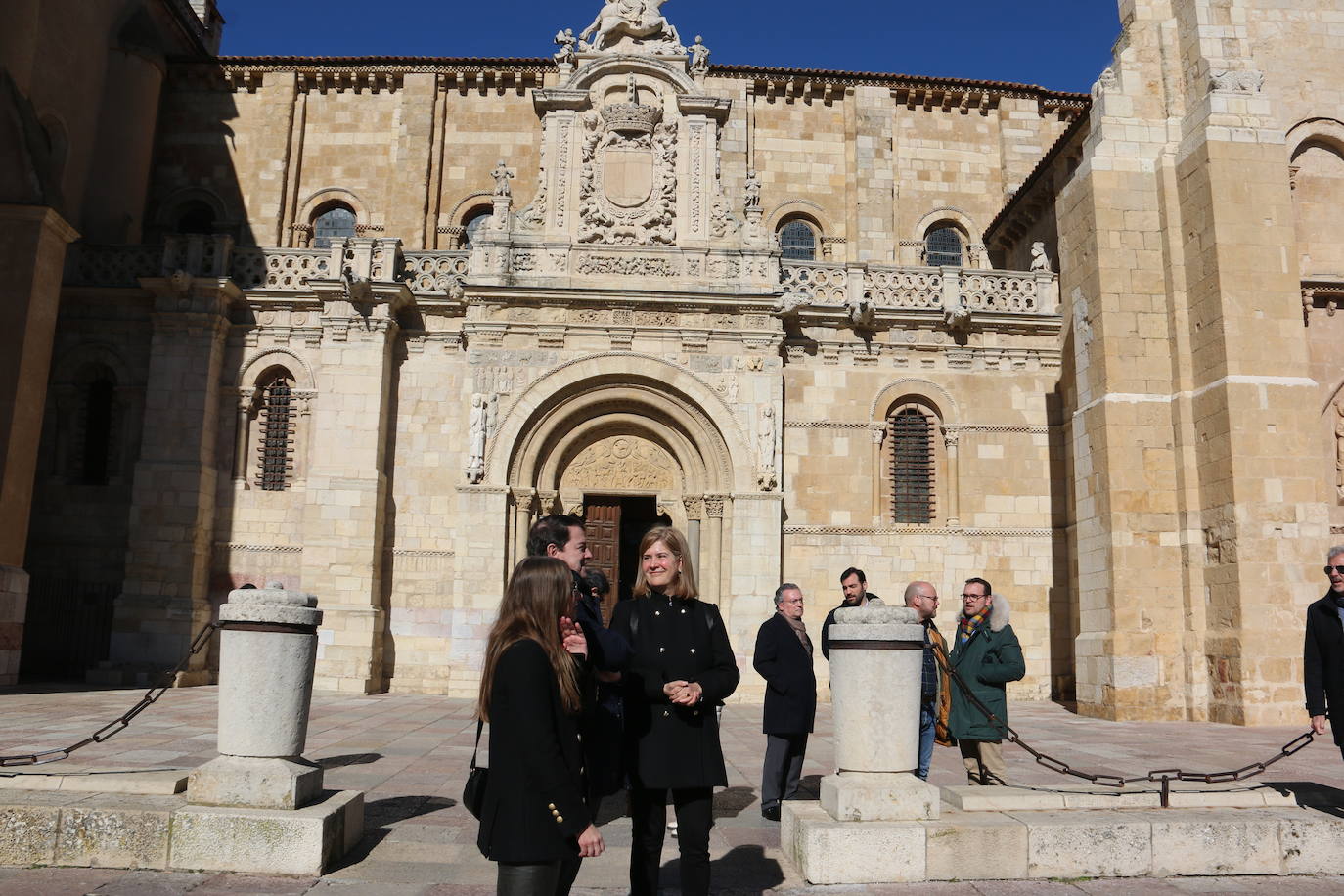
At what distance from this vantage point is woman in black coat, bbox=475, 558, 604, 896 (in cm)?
396

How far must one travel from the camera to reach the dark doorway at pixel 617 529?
18.9 metres

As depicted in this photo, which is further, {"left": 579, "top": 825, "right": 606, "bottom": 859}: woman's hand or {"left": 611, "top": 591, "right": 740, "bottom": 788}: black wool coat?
{"left": 611, "top": 591, "right": 740, "bottom": 788}: black wool coat

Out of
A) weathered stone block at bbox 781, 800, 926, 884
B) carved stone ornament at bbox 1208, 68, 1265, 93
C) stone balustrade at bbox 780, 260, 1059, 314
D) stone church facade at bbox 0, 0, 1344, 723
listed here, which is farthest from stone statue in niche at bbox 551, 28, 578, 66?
weathered stone block at bbox 781, 800, 926, 884

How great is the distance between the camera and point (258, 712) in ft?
21.3

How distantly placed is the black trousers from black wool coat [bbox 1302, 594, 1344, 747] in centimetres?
518

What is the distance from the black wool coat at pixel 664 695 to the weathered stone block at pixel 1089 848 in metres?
2.63

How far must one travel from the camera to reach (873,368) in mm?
19938

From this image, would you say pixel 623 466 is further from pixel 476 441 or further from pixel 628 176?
pixel 628 176

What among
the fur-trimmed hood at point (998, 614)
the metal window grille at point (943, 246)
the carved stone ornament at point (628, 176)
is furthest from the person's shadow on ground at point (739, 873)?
the metal window grille at point (943, 246)

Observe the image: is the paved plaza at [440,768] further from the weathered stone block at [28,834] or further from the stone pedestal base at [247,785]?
the stone pedestal base at [247,785]

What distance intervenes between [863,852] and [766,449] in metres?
12.2

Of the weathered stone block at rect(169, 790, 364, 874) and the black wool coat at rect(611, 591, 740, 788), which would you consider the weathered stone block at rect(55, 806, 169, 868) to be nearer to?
the weathered stone block at rect(169, 790, 364, 874)

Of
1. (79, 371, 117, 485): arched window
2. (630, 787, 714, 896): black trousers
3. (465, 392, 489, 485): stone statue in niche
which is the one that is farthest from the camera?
(79, 371, 117, 485): arched window

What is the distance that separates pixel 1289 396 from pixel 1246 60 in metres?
6.07
